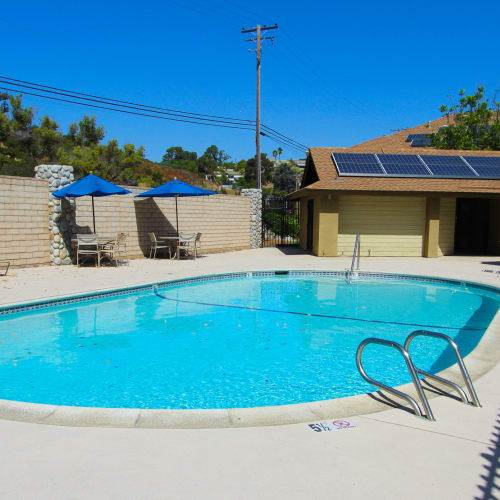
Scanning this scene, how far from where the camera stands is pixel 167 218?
17234 millimetres

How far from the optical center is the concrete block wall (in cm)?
1230

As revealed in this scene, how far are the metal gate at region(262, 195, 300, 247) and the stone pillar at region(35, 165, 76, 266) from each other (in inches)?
390

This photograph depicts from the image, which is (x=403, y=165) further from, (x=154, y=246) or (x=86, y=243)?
(x=86, y=243)

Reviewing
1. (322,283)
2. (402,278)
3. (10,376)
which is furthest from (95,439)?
(402,278)

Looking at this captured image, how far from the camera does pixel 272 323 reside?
822 centimetres

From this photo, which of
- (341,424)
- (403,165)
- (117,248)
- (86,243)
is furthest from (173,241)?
(341,424)

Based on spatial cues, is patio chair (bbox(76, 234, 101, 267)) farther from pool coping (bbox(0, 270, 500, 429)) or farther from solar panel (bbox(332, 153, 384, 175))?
pool coping (bbox(0, 270, 500, 429))

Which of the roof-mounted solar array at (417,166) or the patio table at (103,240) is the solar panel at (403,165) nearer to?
the roof-mounted solar array at (417,166)

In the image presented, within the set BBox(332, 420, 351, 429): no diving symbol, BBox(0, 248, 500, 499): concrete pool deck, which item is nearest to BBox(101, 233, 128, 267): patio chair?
BBox(0, 248, 500, 499): concrete pool deck

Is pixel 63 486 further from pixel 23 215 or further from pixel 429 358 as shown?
pixel 23 215

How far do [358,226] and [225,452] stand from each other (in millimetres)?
15300

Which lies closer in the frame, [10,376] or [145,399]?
[145,399]

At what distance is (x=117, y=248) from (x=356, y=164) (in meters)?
9.96

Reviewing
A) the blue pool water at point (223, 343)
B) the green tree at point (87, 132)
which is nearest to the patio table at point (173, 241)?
the blue pool water at point (223, 343)
